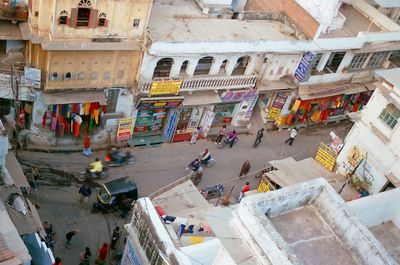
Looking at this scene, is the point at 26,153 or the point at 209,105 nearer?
the point at 26,153

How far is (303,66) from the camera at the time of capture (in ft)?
102

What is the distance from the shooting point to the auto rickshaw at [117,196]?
24812 millimetres

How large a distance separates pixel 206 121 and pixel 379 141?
32.9 feet

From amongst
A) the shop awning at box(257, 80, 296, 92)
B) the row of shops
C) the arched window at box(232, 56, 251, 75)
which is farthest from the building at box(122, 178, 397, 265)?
the shop awning at box(257, 80, 296, 92)

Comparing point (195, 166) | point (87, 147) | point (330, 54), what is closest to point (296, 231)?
point (195, 166)

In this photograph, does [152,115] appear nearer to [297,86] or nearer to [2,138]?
A: [297,86]

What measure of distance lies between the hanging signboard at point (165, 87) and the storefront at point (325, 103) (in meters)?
8.22

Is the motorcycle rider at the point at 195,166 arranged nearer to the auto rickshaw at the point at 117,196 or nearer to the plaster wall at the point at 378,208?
the auto rickshaw at the point at 117,196

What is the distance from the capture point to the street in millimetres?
24500

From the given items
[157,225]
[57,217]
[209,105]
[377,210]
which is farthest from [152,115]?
[377,210]

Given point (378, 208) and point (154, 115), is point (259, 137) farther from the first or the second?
point (378, 208)

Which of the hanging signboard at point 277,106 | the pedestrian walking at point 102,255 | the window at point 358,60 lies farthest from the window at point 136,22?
the window at point 358,60

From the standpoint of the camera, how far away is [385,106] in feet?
79.4

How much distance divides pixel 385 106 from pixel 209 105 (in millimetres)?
9785
